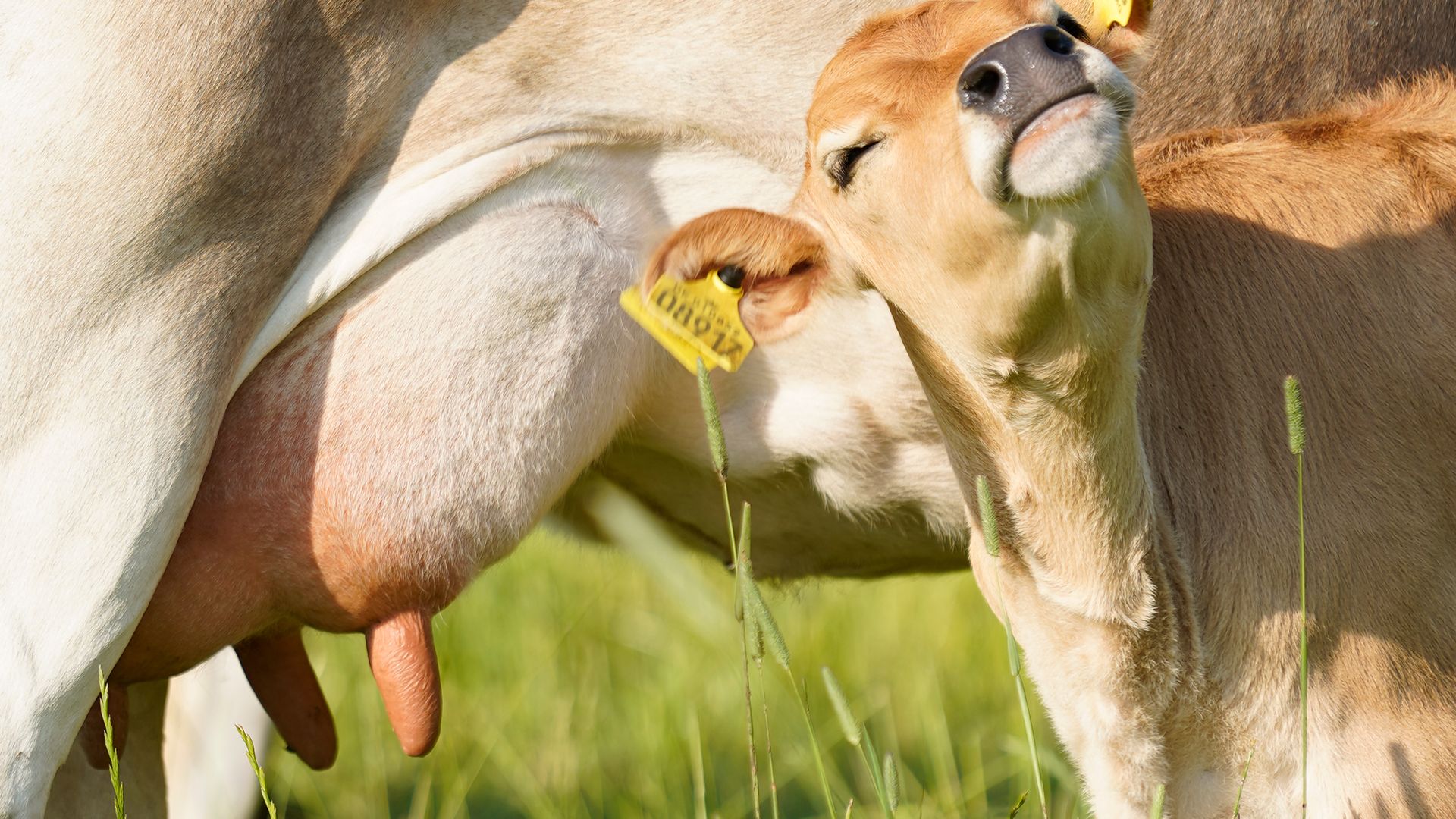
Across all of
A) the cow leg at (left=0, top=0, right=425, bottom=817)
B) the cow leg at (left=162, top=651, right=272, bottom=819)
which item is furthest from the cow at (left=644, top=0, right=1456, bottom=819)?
the cow leg at (left=162, top=651, right=272, bottom=819)

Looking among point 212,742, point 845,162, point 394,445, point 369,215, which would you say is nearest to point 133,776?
point 212,742

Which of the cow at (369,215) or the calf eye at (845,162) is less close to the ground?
the calf eye at (845,162)

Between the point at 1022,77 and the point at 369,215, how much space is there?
1.25 m

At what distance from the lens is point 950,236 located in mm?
1942

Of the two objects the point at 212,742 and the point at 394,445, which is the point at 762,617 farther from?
the point at 212,742

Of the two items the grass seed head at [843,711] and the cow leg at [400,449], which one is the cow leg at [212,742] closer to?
the cow leg at [400,449]

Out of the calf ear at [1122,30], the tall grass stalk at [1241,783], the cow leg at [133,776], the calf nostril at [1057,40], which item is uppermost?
the calf nostril at [1057,40]

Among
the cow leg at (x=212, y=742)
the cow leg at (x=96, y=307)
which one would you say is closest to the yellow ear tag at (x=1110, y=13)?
the cow leg at (x=96, y=307)

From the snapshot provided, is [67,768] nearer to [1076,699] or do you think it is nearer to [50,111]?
[50,111]

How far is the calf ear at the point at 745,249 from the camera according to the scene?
224 centimetres

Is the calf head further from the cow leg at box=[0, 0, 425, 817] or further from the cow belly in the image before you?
the cow leg at box=[0, 0, 425, 817]

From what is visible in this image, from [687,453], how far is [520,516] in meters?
0.42

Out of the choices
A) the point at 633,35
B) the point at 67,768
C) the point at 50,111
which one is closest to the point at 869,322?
the point at 633,35

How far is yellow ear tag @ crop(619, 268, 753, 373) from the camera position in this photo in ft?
7.43
